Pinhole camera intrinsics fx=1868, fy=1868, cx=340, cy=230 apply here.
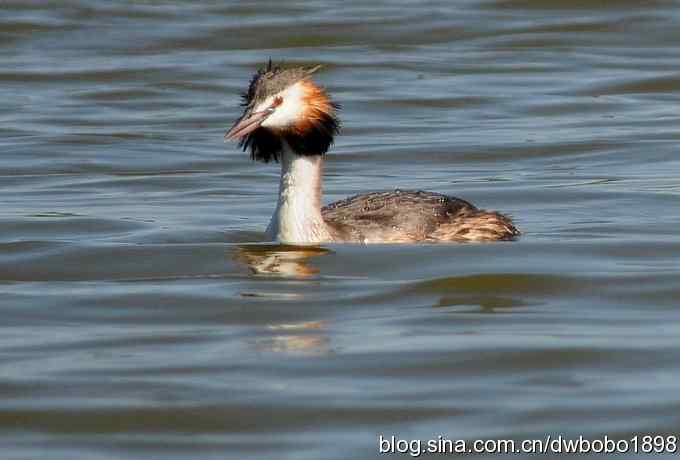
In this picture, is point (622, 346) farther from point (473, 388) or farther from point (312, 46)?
point (312, 46)

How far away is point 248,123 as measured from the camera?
11039 mm

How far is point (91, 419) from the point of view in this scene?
7648mm

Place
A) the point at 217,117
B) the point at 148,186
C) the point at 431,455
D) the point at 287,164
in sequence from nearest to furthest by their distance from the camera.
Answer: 1. the point at 431,455
2. the point at 287,164
3. the point at 148,186
4. the point at 217,117

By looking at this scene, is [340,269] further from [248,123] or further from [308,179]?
[248,123]

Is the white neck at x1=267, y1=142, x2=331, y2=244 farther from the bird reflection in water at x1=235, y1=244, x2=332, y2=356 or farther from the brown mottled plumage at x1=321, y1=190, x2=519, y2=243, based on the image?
the brown mottled plumage at x1=321, y1=190, x2=519, y2=243

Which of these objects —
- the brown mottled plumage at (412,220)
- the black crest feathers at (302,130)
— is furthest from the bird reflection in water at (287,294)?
the black crest feathers at (302,130)

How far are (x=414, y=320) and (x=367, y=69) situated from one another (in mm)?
14764

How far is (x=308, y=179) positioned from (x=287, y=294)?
4.77 ft

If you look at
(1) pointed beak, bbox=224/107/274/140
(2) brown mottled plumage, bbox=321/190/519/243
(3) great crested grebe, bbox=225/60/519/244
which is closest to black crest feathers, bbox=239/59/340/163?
(3) great crested grebe, bbox=225/60/519/244

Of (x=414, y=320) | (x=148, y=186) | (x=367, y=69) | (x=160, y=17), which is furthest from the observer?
(x=160, y=17)

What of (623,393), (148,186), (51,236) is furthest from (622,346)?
(148,186)

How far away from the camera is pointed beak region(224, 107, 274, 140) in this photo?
35.9 ft

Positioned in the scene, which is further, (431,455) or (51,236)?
(51,236)

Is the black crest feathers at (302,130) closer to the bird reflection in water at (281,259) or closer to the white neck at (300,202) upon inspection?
the white neck at (300,202)
